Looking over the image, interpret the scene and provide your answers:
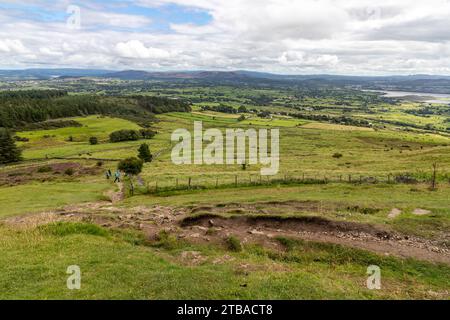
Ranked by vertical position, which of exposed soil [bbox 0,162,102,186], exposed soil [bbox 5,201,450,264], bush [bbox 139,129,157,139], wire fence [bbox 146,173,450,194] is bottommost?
exposed soil [bbox 0,162,102,186]

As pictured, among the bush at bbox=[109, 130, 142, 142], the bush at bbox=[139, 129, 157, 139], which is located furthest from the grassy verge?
the bush at bbox=[139, 129, 157, 139]

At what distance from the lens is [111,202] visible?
41.8m

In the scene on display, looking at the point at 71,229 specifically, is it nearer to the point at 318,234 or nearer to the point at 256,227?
the point at 256,227

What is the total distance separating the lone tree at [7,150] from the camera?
94.9 metres

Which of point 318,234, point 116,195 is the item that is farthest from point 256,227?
point 116,195

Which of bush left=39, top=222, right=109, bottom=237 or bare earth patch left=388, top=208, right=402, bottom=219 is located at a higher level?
bare earth patch left=388, top=208, right=402, bottom=219

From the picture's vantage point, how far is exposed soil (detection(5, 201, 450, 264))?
21219 mm

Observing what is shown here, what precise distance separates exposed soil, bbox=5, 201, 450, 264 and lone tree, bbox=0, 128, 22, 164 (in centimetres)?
7655

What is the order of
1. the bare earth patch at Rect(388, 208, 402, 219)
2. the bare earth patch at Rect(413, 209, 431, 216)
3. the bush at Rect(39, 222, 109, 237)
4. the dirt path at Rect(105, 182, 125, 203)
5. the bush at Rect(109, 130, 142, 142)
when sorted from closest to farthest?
the bush at Rect(39, 222, 109, 237) < the bare earth patch at Rect(388, 208, 402, 219) < the bare earth patch at Rect(413, 209, 431, 216) < the dirt path at Rect(105, 182, 125, 203) < the bush at Rect(109, 130, 142, 142)

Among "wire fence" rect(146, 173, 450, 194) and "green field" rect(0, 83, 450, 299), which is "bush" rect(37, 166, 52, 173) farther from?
"wire fence" rect(146, 173, 450, 194)

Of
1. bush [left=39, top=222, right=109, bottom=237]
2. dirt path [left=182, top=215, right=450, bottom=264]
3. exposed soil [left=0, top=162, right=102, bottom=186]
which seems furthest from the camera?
exposed soil [left=0, top=162, right=102, bottom=186]
